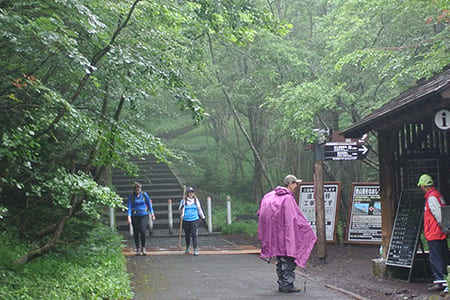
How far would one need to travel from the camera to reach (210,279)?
34.0ft

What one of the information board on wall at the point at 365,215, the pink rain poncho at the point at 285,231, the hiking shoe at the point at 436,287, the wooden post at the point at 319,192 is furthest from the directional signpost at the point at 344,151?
the hiking shoe at the point at 436,287

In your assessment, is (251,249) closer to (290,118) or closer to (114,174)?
(290,118)

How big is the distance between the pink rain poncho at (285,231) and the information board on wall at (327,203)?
20.0 ft

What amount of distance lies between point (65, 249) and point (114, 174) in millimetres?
16367

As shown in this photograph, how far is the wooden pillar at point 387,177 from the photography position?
1056 cm

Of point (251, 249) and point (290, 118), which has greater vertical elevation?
point (290, 118)

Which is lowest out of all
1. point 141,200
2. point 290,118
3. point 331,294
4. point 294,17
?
point 331,294

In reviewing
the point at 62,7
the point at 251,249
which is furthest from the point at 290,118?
the point at 62,7

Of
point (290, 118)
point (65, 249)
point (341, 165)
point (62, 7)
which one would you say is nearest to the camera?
point (62, 7)

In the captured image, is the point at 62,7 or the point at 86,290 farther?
the point at 86,290

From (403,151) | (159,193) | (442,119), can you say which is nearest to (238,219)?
(159,193)

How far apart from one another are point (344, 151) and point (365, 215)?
2.74m

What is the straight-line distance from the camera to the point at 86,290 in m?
7.65

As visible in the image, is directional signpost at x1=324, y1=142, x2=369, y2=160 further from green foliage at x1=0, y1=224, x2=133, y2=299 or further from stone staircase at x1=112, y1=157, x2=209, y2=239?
stone staircase at x1=112, y1=157, x2=209, y2=239
